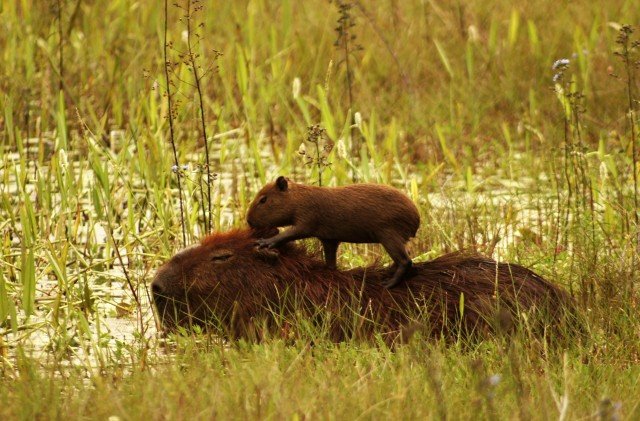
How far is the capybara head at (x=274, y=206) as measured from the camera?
364cm

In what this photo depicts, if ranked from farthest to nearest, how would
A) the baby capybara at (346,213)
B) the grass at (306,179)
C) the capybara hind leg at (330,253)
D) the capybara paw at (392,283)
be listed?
the capybara hind leg at (330,253)
the capybara paw at (392,283)
the baby capybara at (346,213)
the grass at (306,179)

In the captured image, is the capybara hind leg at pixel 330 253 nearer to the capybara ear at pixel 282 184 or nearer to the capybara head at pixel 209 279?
the capybara head at pixel 209 279

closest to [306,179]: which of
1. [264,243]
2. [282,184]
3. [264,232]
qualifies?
[264,232]

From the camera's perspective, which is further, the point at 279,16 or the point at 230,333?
the point at 279,16

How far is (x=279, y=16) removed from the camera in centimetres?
883

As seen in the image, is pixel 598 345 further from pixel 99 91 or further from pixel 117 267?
pixel 99 91

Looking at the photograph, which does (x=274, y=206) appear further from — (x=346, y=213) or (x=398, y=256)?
(x=398, y=256)

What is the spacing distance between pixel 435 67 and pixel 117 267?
3.48m

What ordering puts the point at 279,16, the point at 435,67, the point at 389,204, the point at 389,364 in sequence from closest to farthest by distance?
the point at 389,364 < the point at 389,204 < the point at 435,67 < the point at 279,16

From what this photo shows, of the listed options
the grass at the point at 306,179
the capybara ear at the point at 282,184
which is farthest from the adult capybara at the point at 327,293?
the capybara ear at the point at 282,184

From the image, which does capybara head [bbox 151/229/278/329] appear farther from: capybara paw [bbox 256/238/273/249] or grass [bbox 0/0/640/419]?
grass [bbox 0/0/640/419]

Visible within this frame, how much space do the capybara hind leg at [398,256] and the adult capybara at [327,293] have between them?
0.15 feet

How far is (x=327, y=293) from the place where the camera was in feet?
12.3

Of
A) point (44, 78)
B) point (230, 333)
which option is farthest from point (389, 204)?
point (44, 78)
